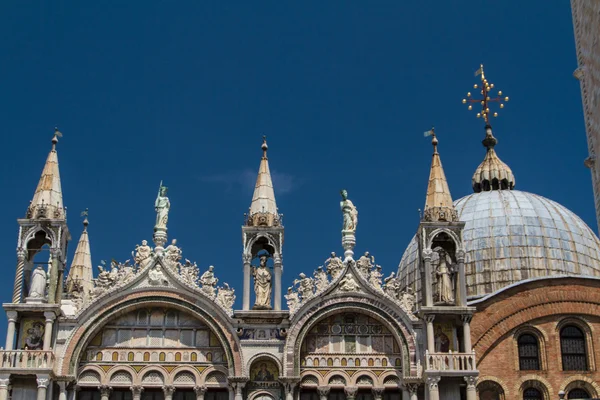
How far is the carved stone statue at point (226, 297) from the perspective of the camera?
33.7 m

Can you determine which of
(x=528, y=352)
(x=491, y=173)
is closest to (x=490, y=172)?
(x=491, y=173)

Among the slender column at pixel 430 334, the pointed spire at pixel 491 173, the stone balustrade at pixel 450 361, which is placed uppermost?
the pointed spire at pixel 491 173

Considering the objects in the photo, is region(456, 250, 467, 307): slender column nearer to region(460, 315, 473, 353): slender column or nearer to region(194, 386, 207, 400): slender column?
region(460, 315, 473, 353): slender column

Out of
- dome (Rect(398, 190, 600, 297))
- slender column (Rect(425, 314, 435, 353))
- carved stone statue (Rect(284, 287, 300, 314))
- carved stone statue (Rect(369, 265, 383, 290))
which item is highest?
dome (Rect(398, 190, 600, 297))

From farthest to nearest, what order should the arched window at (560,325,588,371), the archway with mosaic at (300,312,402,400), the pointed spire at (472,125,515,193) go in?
1. the pointed spire at (472,125,515,193)
2. the arched window at (560,325,588,371)
3. the archway with mosaic at (300,312,402,400)

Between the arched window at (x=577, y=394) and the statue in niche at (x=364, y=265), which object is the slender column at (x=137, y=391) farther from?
the arched window at (x=577, y=394)

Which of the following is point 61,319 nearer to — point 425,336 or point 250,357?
point 250,357

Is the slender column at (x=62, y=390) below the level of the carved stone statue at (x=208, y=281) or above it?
below

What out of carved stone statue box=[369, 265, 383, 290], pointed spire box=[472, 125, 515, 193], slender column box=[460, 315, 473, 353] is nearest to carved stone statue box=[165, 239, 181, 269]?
carved stone statue box=[369, 265, 383, 290]

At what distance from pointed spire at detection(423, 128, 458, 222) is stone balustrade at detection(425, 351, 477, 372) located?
4.27 m

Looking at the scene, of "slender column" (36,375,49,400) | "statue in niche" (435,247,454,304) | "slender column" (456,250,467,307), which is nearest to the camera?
"slender column" (36,375,49,400)

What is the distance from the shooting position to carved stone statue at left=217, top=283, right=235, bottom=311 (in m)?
33.7

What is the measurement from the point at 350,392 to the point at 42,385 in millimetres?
8344

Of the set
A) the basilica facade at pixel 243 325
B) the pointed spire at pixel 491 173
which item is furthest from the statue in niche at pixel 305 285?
the pointed spire at pixel 491 173
